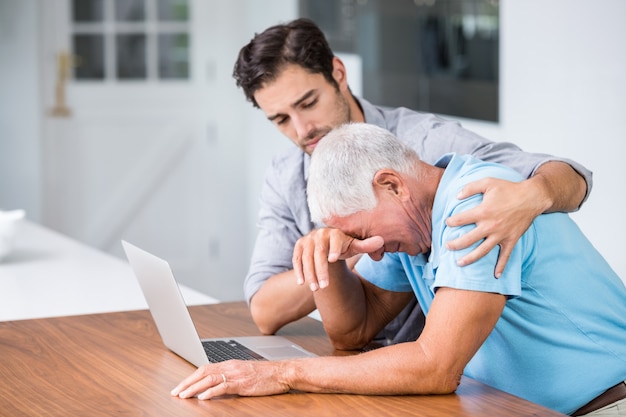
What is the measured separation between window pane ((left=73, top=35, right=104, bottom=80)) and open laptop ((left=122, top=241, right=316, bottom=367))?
4784 millimetres

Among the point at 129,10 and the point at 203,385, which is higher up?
the point at 129,10

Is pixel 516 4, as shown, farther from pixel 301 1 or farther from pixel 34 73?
pixel 34 73

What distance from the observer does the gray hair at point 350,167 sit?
1890 millimetres

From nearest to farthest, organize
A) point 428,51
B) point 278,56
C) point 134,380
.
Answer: point 134,380
point 278,56
point 428,51

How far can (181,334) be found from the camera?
209 centimetres

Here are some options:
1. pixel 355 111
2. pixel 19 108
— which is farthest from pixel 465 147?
pixel 19 108

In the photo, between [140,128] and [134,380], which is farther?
[140,128]

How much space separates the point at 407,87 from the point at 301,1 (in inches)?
61.3

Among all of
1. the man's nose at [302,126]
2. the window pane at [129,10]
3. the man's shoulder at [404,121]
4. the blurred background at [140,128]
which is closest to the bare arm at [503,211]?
the man's shoulder at [404,121]

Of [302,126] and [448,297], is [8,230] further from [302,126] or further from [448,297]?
[448,297]

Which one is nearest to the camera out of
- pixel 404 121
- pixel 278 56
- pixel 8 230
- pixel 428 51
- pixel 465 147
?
pixel 465 147

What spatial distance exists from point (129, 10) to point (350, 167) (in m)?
5.22

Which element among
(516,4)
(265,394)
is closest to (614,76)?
(516,4)

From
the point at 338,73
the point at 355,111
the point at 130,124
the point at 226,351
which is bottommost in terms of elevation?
the point at 226,351
